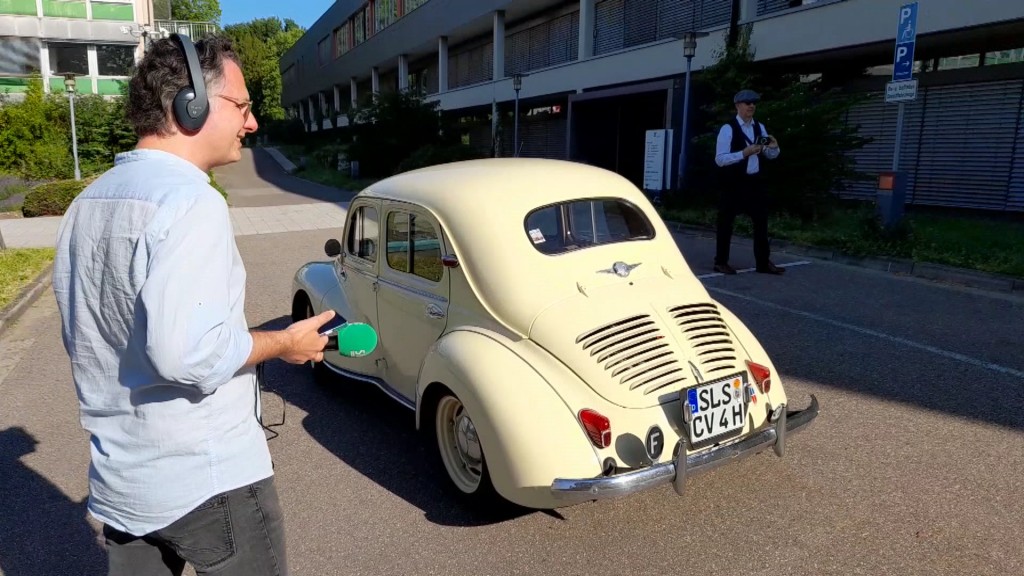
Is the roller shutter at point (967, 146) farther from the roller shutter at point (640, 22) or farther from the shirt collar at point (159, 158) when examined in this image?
the shirt collar at point (159, 158)

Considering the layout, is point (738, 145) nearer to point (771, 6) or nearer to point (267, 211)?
point (771, 6)

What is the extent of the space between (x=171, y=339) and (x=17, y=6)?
120ft

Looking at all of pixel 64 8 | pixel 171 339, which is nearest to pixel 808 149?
pixel 171 339

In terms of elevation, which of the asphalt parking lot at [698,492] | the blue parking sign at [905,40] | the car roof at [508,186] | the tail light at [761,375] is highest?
the blue parking sign at [905,40]

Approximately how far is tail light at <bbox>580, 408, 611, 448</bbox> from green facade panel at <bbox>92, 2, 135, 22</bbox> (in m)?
34.6

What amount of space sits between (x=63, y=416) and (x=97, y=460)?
4070 mm

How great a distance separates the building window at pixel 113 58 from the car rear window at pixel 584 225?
33406mm

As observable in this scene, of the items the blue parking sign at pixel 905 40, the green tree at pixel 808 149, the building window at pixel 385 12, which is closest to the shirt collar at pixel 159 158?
the blue parking sign at pixel 905 40

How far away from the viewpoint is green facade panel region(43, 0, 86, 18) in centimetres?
3025

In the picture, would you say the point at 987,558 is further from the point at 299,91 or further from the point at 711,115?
the point at 299,91

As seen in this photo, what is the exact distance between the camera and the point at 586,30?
23516 millimetres

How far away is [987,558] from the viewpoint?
309 centimetres

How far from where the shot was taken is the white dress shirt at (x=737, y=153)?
27.8ft

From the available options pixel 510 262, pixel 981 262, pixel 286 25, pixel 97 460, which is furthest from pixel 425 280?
pixel 286 25
